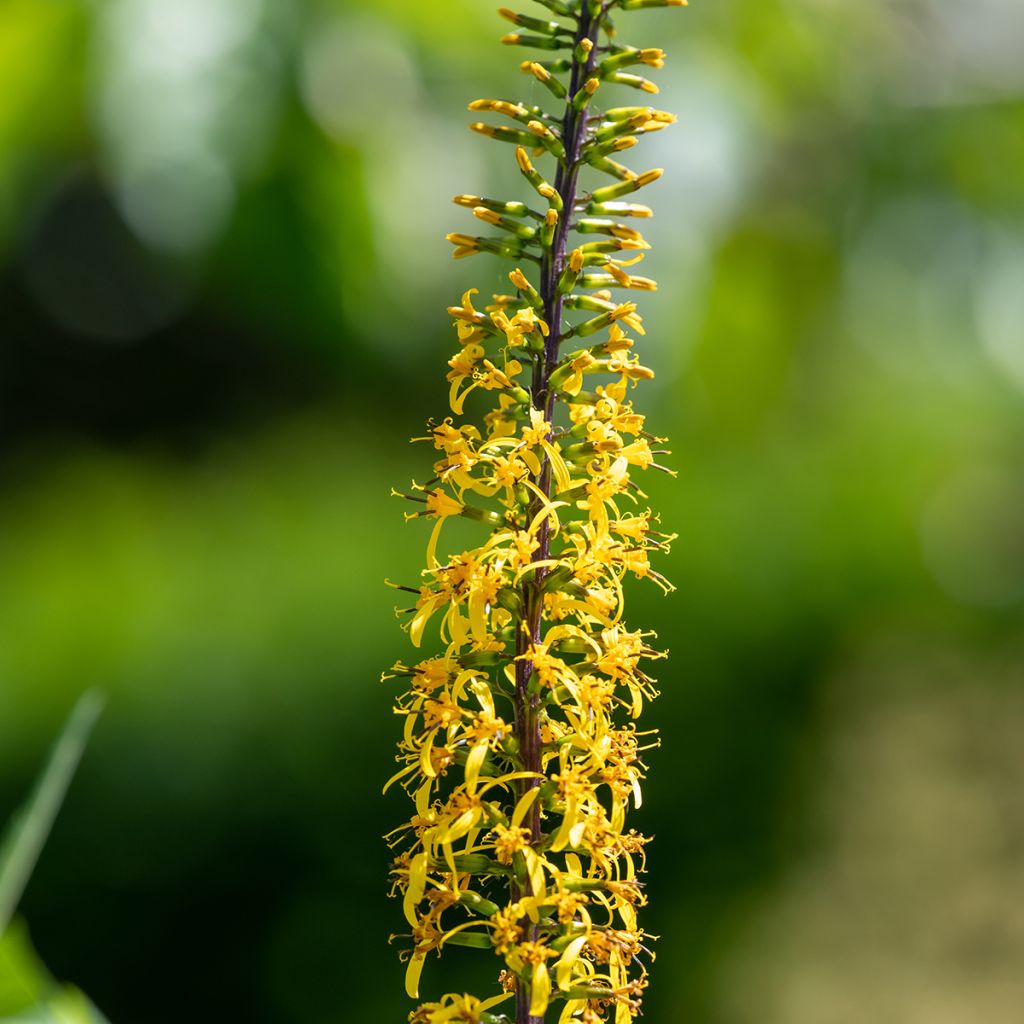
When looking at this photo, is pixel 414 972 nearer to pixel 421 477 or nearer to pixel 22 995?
pixel 22 995

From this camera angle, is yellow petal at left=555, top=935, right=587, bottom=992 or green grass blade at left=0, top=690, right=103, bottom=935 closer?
yellow petal at left=555, top=935, right=587, bottom=992

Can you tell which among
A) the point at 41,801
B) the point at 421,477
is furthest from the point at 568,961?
the point at 421,477

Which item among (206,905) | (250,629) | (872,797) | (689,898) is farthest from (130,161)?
(872,797)

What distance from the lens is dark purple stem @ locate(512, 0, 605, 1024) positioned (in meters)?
0.89

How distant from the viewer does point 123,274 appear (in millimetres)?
6332

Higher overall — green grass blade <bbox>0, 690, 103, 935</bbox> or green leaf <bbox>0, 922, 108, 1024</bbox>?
green grass blade <bbox>0, 690, 103, 935</bbox>

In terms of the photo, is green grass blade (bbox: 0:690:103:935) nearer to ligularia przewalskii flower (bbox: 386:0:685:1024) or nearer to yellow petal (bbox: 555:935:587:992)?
ligularia przewalskii flower (bbox: 386:0:685:1024)

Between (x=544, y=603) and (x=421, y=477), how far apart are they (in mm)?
4437

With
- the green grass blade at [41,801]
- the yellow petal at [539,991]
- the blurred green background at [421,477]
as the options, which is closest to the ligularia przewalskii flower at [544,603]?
the yellow petal at [539,991]

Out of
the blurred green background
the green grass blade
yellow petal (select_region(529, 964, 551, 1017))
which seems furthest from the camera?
the blurred green background

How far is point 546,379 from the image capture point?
0.90 meters

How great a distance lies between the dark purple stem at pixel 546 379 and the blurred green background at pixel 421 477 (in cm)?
211

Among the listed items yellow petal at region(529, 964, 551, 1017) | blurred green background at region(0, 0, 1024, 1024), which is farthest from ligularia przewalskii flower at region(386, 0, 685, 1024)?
blurred green background at region(0, 0, 1024, 1024)

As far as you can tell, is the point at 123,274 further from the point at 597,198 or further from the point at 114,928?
the point at 597,198
